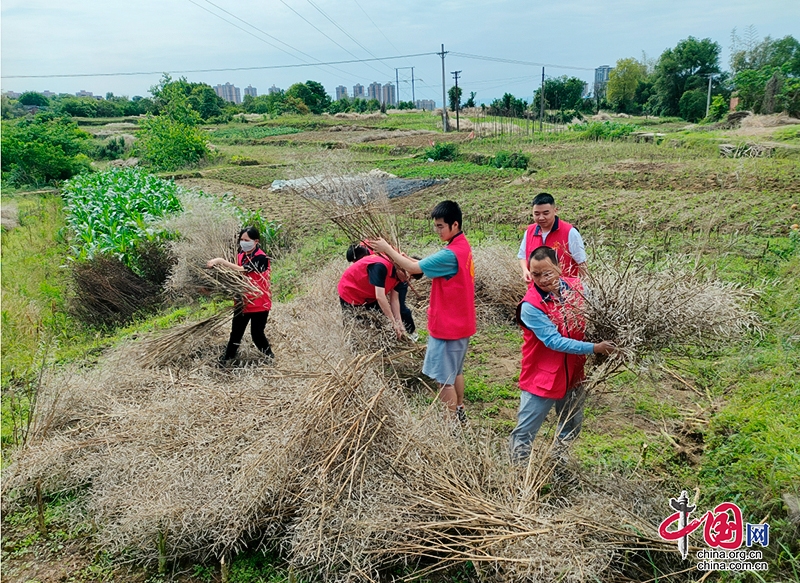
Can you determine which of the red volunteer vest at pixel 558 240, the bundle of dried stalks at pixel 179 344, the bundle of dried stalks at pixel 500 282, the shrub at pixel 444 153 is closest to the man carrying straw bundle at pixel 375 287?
the red volunteer vest at pixel 558 240

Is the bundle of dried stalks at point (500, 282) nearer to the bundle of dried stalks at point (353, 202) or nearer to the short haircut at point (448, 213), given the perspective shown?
the bundle of dried stalks at point (353, 202)

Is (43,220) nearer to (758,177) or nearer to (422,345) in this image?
(422,345)

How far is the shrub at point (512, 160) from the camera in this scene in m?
18.3

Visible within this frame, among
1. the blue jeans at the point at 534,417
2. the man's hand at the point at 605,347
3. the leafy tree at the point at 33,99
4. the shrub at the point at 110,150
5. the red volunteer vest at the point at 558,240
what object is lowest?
the blue jeans at the point at 534,417

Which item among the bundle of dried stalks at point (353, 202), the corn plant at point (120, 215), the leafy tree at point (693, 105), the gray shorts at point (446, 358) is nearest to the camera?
the gray shorts at point (446, 358)

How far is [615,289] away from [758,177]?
479 inches

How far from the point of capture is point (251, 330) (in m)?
4.77

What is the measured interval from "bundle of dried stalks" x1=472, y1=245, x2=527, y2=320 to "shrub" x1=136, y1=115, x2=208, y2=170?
23.1 metres

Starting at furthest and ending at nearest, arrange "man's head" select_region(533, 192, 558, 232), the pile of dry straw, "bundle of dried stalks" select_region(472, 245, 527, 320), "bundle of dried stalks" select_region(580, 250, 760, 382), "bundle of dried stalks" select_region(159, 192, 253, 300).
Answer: "bundle of dried stalks" select_region(472, 245, 527, 320), "bundle of dried stalks" select_region(159, 192, 253, 300), "man's head" select_region(533, 192, 558, 232), "bundle of dried stalks" select_region(580, 250, 760, 382), the pile of dry straw

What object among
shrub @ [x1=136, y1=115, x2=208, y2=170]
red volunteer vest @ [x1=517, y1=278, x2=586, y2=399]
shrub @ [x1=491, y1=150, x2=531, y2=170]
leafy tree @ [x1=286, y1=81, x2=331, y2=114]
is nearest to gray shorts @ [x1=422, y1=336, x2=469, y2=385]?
red volunteer vest @ [x1=517, y1=278, x2=586, y2=399]

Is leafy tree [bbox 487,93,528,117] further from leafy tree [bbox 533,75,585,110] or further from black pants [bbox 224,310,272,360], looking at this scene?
black pants [bbox 224,310,272,360]

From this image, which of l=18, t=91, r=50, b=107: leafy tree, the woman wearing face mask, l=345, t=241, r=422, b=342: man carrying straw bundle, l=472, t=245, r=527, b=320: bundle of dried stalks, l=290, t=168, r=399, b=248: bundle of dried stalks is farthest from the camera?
l=18, t=91, r=50, b=107: leafy tree

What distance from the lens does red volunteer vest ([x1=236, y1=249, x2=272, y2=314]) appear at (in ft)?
15.1

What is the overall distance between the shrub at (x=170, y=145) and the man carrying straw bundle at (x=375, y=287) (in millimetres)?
24035
